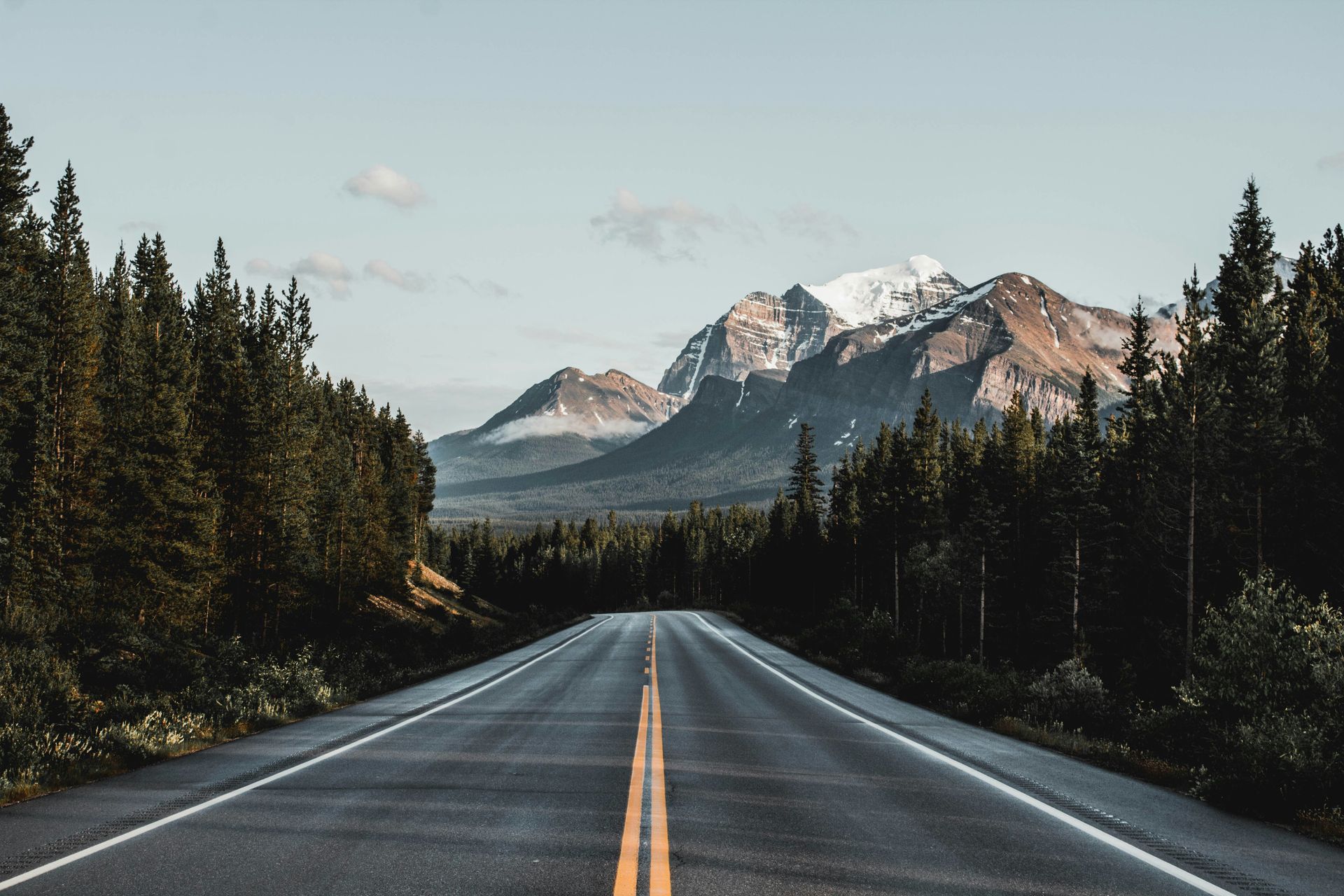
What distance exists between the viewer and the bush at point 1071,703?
14383 mm

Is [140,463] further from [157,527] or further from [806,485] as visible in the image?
[806,485]

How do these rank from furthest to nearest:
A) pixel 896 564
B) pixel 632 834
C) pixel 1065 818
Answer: pixel 896 564, pixel 1065 818, pixel 632 834

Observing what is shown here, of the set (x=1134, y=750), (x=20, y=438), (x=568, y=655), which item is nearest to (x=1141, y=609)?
(x=568, y=655)

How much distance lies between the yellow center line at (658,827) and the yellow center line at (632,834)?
0.31 feet

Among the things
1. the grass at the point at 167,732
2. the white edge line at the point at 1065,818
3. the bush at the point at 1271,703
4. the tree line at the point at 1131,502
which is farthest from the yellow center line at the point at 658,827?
the tree line at the point at 1131,502

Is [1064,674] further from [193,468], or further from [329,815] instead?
[193,468]

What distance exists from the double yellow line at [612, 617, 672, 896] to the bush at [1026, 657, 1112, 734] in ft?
23.2

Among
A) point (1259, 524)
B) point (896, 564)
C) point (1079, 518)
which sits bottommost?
point (896, 564)

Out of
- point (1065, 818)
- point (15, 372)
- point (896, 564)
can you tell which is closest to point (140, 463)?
point (15, 372)

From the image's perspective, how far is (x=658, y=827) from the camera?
21.7 ft

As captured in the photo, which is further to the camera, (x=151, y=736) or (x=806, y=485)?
(x=806, y=485)

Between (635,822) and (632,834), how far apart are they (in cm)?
42

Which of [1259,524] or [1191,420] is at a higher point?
[1191,420]

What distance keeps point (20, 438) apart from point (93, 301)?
27.7ft
